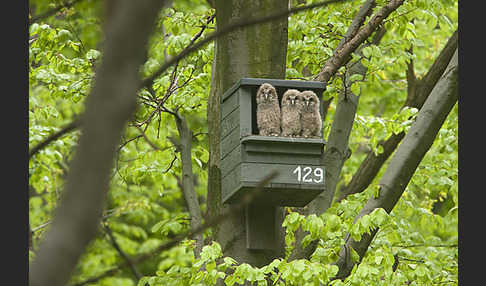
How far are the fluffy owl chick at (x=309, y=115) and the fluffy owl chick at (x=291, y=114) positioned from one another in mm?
33

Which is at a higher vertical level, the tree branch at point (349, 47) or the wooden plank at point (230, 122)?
the tree branch at point (349, 47)

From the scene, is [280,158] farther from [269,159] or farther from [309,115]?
[309,115]

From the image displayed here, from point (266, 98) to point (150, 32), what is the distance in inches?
131

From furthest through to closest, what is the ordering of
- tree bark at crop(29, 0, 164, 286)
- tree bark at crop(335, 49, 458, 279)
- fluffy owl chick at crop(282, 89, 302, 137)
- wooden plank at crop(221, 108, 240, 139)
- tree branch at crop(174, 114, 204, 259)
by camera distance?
tree branch at crop(174, 114, 204, 259), tree bark at crop(335, 49, 458, 279), wooden plank at crop(221, 108, 240, 139), fluffy owl chick at crop(282, 89, 302, 137), tree bark at crop(29, 0, 164, 286)

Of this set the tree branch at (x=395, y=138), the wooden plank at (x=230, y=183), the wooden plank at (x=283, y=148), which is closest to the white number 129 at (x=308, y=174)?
the wooden plank at (x=283, y=148)

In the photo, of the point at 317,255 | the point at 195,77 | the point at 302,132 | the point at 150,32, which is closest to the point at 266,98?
the point at 302,132

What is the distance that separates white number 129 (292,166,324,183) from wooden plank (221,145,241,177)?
14.1 inches

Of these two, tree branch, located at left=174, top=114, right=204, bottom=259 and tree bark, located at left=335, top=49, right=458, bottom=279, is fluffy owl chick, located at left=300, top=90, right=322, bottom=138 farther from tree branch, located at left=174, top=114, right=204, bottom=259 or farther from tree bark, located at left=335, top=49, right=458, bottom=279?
tree branch, located at left=174, top=114, right=204, bottom=259

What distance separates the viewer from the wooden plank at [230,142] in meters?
5.27

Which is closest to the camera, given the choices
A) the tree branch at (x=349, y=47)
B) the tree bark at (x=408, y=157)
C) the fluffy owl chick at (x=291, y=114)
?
the fluffy owl chick at (x=291, y=114)

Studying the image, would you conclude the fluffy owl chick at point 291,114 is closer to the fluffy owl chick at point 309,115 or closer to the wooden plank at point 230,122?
the fluffy owl chick at point 309,115

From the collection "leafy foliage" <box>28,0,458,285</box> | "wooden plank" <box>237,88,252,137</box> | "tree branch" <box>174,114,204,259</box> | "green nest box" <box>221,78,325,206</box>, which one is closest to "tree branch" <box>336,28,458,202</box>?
"leafy foliage" <box>28,0,458,285</box>

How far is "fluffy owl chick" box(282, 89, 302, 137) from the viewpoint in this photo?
5188 millimetres

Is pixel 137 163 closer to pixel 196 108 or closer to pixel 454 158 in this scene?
pixel 196 108
